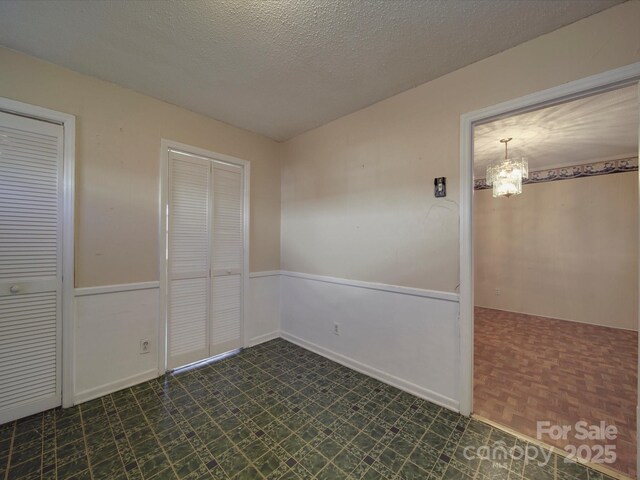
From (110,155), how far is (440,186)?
2786mm

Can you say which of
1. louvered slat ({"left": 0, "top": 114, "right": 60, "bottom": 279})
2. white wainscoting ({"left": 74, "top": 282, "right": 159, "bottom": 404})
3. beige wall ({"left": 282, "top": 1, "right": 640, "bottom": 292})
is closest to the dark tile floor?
white wainscoting ({"left": 74, "top": 282, "right": 159, "bottom": 404})

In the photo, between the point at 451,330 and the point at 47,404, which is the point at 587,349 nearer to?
the point at 451,330

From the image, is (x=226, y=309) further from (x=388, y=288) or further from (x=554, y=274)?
(x=554, y=274)

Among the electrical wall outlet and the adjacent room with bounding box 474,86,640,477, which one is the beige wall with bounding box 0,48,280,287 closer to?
the electrical wall outlet

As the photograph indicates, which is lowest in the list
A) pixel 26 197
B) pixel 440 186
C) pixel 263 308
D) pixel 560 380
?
pixel 560 380

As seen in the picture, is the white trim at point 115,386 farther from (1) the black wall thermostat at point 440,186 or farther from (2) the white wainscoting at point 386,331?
(1) the black wall thermostat at point 440,186

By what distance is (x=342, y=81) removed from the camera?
214cm

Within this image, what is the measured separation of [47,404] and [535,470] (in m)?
3.32

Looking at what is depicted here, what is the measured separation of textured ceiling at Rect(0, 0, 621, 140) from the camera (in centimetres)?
145

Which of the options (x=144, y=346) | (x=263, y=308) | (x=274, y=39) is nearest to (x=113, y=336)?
(x=144, y=346)

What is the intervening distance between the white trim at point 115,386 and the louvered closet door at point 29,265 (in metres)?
0.14

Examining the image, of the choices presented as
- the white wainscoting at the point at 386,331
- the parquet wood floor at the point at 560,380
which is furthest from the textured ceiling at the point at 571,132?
the parquet wood floor at the point at 560,380

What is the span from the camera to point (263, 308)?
3.30 m

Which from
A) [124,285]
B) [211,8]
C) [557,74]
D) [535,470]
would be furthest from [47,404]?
[557,74]
